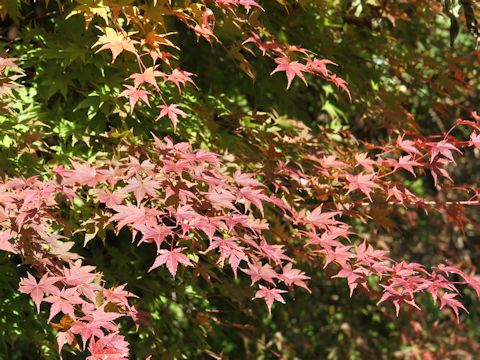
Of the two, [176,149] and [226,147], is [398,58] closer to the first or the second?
[226,147]

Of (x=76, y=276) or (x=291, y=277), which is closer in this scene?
(x=76, y=276)

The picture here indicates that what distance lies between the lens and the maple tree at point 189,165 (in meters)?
2.84

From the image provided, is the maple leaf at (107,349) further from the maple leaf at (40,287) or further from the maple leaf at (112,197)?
the maple leaf at (112,197)

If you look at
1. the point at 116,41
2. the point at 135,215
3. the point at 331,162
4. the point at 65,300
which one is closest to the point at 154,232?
the point at 135,215

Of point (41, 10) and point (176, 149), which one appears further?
point (41, 10)

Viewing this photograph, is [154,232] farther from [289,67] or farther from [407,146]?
[407,146]

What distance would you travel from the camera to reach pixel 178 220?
2.70m

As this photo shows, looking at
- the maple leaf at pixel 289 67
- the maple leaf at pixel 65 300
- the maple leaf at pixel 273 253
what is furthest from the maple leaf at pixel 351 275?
the maple leaf at pixel 65 300

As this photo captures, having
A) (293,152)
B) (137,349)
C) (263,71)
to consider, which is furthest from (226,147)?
(137,349)

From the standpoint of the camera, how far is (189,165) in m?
2.88

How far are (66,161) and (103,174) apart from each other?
55 cm

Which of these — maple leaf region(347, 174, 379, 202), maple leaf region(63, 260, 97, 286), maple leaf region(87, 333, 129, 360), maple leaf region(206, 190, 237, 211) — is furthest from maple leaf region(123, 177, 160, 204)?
maple leaf region(347, 174, 379, 202)

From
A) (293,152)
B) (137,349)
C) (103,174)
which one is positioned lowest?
(137,349)

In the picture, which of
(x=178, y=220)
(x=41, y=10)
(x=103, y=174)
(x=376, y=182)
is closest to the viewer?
(x=178, y=220)
